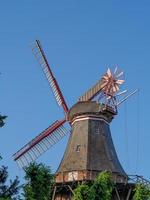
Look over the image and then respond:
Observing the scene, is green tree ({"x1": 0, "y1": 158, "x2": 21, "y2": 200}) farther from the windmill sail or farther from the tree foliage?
the windmill sail

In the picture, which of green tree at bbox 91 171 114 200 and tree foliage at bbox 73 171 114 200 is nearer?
tree foliage at bbox 73 171 114 200

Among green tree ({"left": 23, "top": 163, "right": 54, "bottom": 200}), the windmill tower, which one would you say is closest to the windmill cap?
the windmill tower

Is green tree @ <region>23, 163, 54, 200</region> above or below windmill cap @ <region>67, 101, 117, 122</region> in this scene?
below

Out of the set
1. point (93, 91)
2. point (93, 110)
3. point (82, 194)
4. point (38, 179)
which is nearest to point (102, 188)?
point (82, 194)

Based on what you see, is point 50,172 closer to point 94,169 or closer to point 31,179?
point 31,179

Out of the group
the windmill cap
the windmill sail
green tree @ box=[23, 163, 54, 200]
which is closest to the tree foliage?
green tree @ box=[23, 163, 54, 200]

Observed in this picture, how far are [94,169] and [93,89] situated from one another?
1095 cm

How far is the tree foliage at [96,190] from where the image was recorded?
39922 mm

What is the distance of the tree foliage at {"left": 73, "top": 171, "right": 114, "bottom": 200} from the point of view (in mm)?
39922

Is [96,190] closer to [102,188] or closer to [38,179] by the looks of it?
[102,188]

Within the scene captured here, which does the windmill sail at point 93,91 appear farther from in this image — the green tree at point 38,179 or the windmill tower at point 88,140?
the green tree at point 38,179

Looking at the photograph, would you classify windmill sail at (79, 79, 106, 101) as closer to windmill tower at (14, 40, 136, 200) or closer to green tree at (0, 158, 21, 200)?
windmill tower at (14, 40, 136, 200)

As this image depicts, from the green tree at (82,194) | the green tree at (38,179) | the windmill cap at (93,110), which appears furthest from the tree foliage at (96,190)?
the windmill cap at (93,110)

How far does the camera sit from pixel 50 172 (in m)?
37.3
